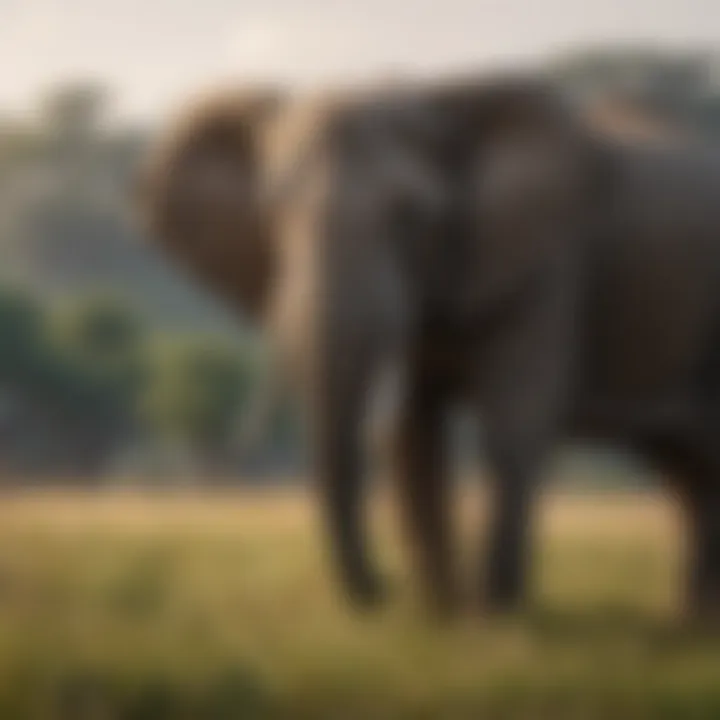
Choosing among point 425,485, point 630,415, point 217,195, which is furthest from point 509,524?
point 217,195

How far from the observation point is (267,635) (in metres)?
1.18

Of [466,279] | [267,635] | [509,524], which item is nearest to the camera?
[267,635]

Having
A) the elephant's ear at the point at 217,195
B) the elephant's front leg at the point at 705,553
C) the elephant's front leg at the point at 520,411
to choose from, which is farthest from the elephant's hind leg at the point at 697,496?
the elephant's ear at the point at 217,195

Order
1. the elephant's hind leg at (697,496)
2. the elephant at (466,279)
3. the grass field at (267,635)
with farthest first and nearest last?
the elephant's hind leg at (697,496)
the elephant at (466,279)
the grass field at (267,635)

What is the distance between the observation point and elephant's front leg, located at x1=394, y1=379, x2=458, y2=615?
1.39 metres

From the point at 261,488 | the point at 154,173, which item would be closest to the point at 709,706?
the point at 261,488

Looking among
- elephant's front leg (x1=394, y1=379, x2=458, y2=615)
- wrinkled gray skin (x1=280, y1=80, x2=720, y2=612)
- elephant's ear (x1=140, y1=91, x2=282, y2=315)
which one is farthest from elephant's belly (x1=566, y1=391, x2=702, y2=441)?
elephant's ear (x1=140, y1=91, x2=282, y2=315)

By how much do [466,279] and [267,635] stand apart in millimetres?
443

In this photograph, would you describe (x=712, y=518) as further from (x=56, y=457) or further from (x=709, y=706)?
(x=56, y=457)

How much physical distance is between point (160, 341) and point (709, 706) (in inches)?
18.9

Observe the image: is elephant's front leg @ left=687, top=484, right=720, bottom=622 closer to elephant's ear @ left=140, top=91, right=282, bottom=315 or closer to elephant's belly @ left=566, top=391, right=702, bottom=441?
elephant's belly @ left=566, top=391, right=702, bottom=441

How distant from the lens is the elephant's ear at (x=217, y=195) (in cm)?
135

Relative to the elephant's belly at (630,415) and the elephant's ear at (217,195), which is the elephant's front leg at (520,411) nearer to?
the elephant's belly at (630,415)

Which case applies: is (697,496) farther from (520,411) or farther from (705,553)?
(520,411)
